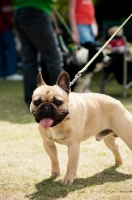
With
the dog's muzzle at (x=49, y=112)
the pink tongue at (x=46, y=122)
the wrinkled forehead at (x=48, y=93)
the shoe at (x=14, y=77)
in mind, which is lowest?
the shoe at (x=14, y=77)

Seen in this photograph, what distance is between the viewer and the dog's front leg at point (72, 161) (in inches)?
152

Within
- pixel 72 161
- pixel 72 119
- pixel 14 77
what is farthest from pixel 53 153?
pixel 14 77

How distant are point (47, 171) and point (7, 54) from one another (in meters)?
8.07

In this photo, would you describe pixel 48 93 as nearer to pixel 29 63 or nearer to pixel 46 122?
pixel 46 122

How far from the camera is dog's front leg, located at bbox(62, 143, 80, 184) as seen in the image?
3857 mm

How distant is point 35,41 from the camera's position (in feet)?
23.2

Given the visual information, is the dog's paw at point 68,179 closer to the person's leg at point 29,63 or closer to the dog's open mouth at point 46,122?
the dog's open mouth at point 46,122

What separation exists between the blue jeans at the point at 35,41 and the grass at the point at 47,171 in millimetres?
1132

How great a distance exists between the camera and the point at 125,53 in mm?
8953

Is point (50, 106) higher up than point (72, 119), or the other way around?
point (50, 106)

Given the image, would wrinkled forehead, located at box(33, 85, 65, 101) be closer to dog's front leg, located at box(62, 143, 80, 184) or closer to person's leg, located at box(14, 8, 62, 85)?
dog's front leg, located at box(62, 143, 80, 184)

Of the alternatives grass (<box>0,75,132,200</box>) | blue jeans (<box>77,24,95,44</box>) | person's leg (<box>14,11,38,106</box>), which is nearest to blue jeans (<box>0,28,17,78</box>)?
blue jeans (<box>77,24,95,44</box>)

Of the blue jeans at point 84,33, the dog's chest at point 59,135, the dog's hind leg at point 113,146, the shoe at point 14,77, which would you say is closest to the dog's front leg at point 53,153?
the dog's chest at point 59,135

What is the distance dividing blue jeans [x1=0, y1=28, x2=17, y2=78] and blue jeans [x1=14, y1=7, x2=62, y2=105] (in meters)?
4.61
